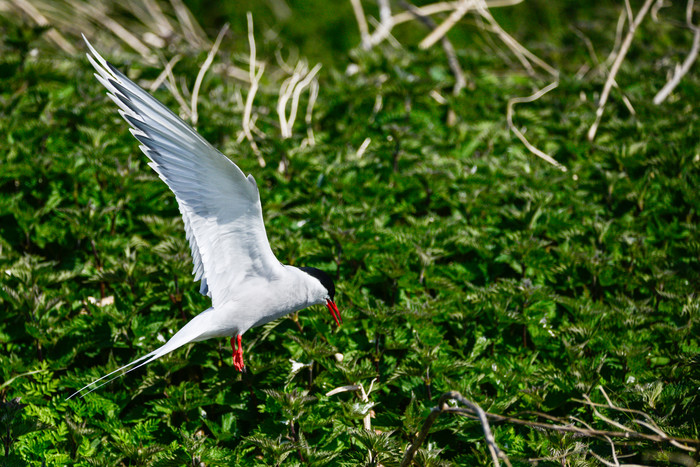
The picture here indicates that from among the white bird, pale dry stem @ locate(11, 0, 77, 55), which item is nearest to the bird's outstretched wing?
the white bird

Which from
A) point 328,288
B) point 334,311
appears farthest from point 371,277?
point 328,288

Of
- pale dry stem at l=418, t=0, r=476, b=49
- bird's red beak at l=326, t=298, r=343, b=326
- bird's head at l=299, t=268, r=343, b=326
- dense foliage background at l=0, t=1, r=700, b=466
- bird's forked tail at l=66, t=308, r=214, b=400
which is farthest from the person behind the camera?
pale dry stem at l=418, t=0, r=476, b=49

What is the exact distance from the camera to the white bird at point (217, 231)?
8.64 ft

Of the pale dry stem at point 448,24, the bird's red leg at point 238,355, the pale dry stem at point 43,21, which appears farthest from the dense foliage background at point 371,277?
the pale dry stem at point 43,21

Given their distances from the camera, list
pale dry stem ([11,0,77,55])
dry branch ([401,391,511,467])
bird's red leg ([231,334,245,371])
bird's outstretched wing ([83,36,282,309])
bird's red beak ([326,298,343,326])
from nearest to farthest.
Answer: dry branch ([401,391,511,467])
bird's outstretched wing ([83,36,282,309])
bird's red leg ([231,334,245,371])
bird's red beak ([326,298,343,326])
pale dry stem ([11,0,77,55])

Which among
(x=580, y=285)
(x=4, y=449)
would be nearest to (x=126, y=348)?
(x=4, y=449)

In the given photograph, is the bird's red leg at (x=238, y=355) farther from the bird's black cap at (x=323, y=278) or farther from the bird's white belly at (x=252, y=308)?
the bird's black cap at (x=323, y=278)

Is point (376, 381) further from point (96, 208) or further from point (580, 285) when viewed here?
point (96, 208)

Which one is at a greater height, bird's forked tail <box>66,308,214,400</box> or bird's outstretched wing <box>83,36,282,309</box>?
bird's outstretched wing <box>83,36,282,309</box>

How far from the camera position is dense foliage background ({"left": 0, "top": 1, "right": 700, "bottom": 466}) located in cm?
284

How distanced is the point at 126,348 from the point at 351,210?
1.61 metres

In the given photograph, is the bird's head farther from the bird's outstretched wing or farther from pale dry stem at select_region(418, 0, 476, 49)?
pale dry stem at select_region(418, 0, 476, 49)

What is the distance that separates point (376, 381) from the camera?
3.20m

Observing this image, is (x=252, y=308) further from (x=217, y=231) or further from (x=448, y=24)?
(x=448, y=24)
